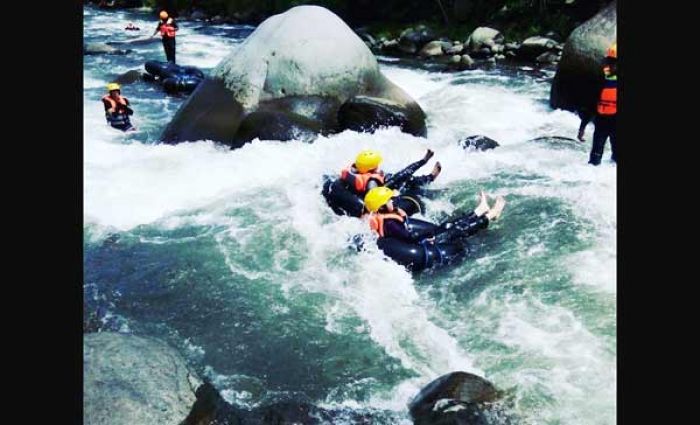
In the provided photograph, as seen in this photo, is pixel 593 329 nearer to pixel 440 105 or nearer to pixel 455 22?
pixel 440 105

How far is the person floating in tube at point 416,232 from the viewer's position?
6.88 m

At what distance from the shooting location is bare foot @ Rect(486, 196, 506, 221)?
25.0 feet

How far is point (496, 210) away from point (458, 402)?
3584 mm

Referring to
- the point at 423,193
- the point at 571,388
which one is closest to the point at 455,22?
the point at 423,193

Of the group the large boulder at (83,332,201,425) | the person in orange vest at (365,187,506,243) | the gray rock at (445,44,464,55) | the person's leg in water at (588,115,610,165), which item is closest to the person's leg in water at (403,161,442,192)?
the person in orange vest at (365,187,506,243)

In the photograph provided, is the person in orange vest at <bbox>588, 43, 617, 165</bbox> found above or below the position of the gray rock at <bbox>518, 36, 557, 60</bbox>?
below

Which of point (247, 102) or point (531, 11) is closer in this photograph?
point (247, 102)

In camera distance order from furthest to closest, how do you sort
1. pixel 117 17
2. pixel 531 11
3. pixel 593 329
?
pixel 117 17 < pixel 531 11 < pixel 593 329

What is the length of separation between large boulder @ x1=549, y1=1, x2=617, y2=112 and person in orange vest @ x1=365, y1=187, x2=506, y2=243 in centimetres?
490

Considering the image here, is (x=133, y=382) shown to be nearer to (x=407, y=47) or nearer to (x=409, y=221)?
(x=409, y=221)

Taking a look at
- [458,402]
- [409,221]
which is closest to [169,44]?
[409,221]

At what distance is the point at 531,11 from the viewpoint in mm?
20781

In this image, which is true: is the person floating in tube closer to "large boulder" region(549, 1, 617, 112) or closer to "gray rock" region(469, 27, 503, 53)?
"large boulder" region(549, 1, 617, 112)

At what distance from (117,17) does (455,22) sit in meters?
18.7
